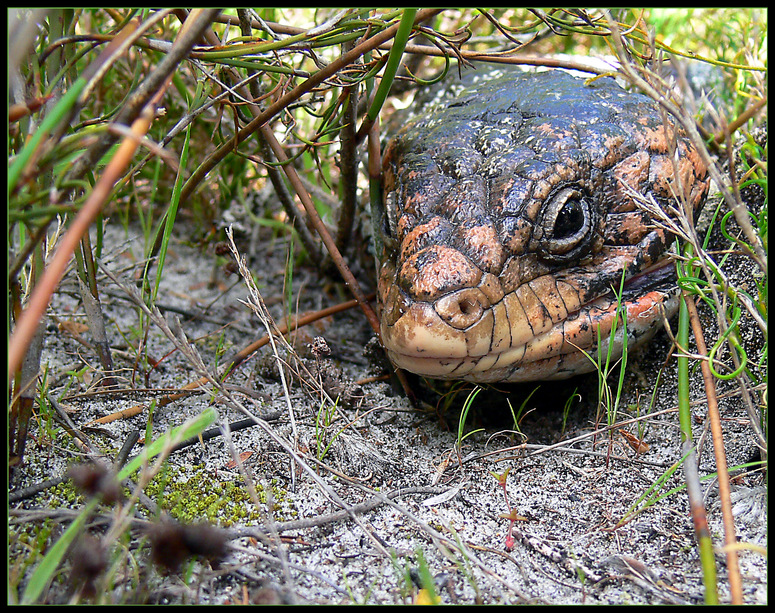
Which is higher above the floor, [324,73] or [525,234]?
[324,73]

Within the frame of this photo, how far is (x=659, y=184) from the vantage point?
5.96 feet

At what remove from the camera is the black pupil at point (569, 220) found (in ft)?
5.62

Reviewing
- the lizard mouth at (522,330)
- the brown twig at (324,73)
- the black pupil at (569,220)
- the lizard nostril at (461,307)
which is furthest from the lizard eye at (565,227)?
the brown twig at (324,73)

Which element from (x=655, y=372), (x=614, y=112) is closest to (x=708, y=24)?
(x=614, y=112)

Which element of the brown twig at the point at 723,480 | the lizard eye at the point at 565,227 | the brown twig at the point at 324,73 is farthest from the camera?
the lizard eye at the point at 565,227

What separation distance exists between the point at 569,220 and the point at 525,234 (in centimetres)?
15

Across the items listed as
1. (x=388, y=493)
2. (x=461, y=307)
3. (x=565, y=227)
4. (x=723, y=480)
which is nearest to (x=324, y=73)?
(x=461, y=307)

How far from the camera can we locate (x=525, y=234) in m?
1.68

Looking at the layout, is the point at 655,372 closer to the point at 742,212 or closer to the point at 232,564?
the point at 742,212

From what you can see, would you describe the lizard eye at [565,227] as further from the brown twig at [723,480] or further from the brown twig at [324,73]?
the brown twig at [324,73]

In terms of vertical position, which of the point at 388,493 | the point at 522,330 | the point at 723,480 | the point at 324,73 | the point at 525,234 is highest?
the point at 324,73

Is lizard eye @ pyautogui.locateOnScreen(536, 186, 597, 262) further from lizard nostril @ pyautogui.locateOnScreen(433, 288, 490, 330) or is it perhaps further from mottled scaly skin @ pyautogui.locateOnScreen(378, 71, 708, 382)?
lizard nostril @ pyautogui.locateOnScreen(433, 288, 490, 330)

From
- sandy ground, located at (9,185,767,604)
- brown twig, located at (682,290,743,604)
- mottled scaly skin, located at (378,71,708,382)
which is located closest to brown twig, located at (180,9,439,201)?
mottled scaly skin, located at (378,71,708,382)

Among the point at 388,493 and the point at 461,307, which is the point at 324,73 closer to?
the point at 461,307
